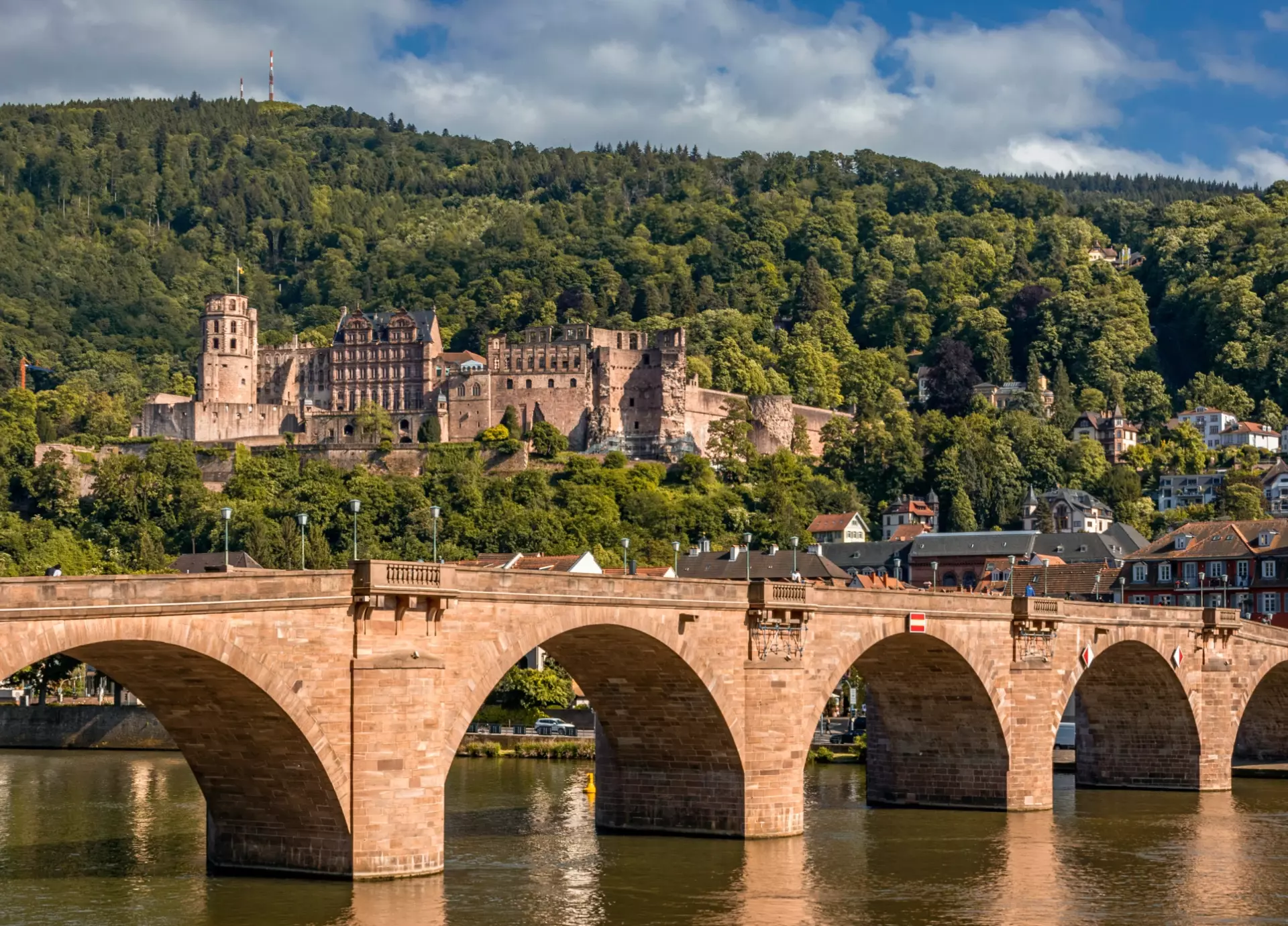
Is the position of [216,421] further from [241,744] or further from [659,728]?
[241,744]

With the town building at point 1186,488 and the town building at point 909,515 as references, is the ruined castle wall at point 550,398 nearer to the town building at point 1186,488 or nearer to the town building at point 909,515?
the town building at point 909,515

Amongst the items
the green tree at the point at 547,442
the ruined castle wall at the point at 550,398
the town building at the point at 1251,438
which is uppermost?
the ruined castle wall at the point at 550,398

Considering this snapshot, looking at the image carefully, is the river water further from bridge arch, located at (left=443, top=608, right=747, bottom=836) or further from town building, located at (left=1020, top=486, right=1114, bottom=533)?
town building, located at (left=1020, top=486, right=1114, bottom=533)

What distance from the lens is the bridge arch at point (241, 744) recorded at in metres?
36.6

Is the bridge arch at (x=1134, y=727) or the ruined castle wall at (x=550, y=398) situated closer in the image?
the bridge arch at (x=1134, y=727)

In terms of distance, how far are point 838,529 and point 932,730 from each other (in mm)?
81671

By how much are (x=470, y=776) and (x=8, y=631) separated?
34.7 metres

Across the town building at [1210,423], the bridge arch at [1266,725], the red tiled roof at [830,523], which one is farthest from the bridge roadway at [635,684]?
the town building at [1210,423]

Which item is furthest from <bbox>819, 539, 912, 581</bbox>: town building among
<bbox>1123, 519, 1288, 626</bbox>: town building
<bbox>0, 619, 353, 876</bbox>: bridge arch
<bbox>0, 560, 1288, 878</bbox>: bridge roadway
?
<bbox>0, 619, 353, 876</bbox>: bridge arch

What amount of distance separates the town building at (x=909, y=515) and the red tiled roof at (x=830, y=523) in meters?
4.55

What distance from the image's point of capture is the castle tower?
169375mm

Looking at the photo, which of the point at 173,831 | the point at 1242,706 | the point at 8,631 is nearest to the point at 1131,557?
the point at 1242,706

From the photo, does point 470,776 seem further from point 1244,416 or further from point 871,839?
point 1244,416

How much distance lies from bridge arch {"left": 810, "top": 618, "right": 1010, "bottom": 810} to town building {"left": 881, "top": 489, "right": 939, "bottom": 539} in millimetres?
85925
